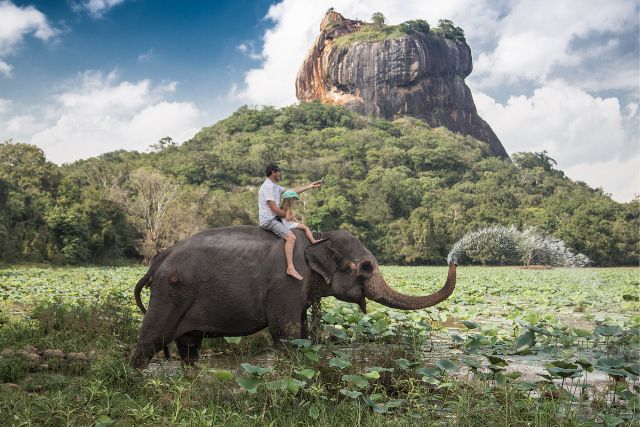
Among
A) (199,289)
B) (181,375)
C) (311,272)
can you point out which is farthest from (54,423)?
(311,272)

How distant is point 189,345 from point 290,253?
1512 mm

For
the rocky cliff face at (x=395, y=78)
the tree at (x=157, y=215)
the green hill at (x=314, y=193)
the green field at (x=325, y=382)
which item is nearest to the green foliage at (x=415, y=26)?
the rocky cliff face at (x=395, y=78)

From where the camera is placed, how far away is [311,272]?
243 inches

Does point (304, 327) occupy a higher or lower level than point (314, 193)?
lower

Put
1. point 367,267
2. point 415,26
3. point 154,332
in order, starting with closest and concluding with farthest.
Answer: point 154,332, point 367,267, point 415,26

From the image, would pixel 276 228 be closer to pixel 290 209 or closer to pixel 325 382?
pixel 290 209

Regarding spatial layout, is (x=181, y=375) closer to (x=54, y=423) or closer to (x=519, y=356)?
(x=54, y=423)

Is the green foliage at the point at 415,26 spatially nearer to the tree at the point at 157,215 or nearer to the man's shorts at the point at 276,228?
the tree at the point at 157,215

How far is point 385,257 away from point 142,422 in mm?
58619

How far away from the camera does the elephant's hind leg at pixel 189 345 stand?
19.8 feet

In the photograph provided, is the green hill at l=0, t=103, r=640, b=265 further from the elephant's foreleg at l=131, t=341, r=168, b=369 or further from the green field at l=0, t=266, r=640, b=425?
the elephant's foreleg at l=131, t=341, r=168, b=369

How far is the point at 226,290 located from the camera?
5.84 meters

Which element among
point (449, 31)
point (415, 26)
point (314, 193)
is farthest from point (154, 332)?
point (449, 31)

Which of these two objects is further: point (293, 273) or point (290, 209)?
point (290, 209)
